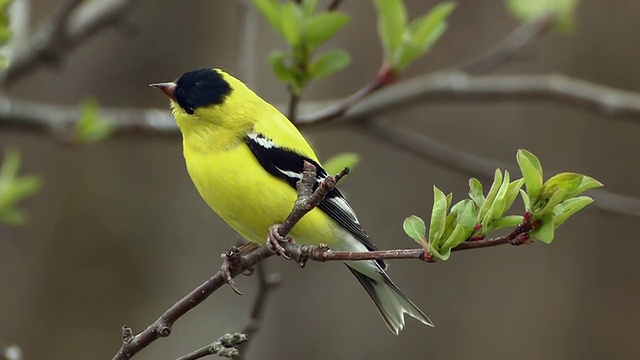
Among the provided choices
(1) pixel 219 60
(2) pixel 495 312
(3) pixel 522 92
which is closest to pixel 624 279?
(2) pixel 495 312

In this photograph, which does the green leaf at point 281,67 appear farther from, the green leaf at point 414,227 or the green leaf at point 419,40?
the green leaf at point 414,227

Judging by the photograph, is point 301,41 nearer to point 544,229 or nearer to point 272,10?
point 272,10

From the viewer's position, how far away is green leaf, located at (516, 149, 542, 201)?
113 centimetres

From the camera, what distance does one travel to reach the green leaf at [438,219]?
1121 millimetres

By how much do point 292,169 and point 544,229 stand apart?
767 mm

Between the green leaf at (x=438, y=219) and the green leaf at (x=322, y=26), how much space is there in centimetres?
61

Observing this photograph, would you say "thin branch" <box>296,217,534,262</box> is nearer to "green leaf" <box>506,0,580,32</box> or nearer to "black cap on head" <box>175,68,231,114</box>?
"black cap on head" <box>175,68,231,114</box>

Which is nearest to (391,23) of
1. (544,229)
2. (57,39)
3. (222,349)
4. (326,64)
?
(326,64)

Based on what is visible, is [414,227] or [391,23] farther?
[391,23]

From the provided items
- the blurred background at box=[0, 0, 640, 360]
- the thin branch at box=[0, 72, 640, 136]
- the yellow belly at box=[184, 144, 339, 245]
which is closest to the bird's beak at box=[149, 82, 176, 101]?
the yellow belly at box=[184, 144, 339, 245]

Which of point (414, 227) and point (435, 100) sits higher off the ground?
point (435, 100)

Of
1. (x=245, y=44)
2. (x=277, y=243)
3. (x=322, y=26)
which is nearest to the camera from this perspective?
(x=277, y=243)

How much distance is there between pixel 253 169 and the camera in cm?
177

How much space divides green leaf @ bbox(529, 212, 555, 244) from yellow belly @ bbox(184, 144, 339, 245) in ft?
2.29
